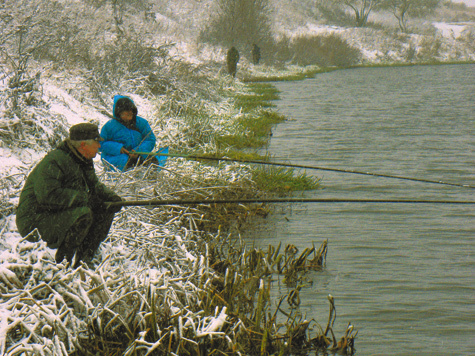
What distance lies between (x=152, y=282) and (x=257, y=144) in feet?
33.9

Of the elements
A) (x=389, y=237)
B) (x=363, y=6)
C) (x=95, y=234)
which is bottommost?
(x=389, y=237)

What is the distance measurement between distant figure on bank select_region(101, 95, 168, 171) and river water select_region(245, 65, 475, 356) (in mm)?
1803

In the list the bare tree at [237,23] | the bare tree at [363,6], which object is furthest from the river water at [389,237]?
the bare tree at [363,6]

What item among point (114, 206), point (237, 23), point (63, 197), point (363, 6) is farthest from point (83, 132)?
point (363, 6)

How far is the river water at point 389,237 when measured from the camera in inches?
201

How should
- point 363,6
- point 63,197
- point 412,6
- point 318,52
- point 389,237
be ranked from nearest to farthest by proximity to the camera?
point 63,197 → point 389,237 → point 318,52 → point 363,6 → point 412,6

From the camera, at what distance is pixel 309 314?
5250 millimetres

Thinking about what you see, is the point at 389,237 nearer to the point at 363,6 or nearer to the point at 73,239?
the point at 73,239

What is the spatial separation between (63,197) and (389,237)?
14.4ft

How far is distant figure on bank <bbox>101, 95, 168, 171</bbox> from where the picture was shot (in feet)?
25.7

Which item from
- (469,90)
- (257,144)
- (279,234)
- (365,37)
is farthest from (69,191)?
(365,37)

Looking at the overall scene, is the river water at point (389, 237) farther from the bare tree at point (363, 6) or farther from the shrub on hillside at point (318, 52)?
the bare tree at point (363, 6)

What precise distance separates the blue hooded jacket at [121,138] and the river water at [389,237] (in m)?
1.87

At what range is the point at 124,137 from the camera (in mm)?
7992
